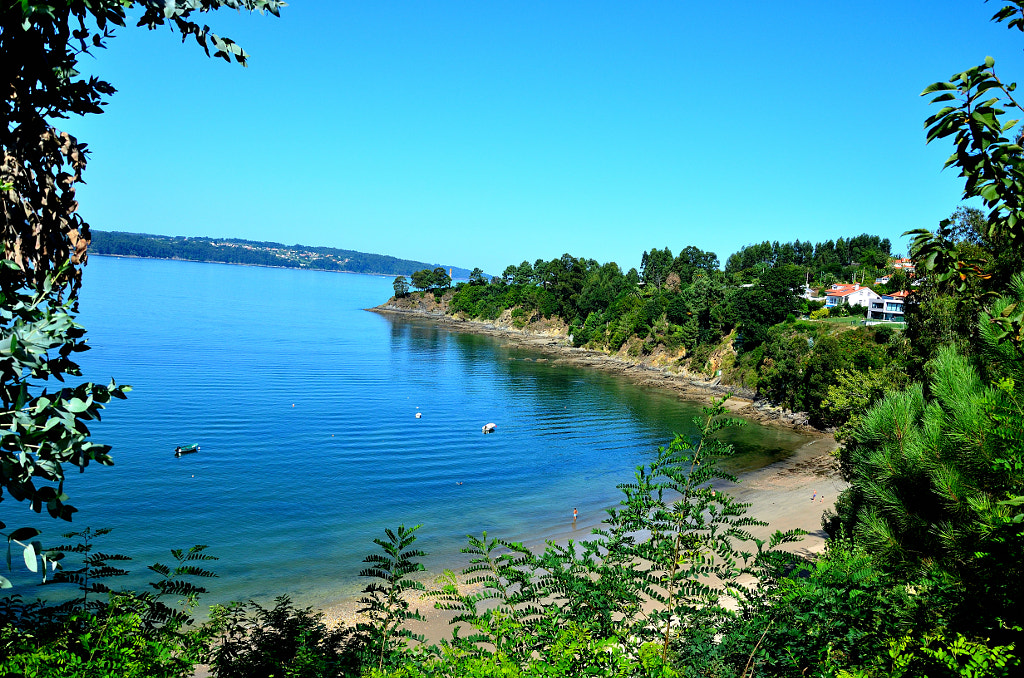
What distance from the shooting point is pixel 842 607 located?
19.7ft

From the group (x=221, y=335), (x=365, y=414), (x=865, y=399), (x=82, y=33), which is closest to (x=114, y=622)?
(x=82, y=33)

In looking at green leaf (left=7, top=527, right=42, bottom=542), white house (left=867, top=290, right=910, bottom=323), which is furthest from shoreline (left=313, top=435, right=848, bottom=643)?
white house (left=867, top=290, right=910, bottom=323)

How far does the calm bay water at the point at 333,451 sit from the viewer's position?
2589 centimetres

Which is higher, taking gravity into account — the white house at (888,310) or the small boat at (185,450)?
the white house at (888,310)

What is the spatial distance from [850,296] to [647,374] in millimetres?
30142

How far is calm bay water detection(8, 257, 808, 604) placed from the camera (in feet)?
84.9

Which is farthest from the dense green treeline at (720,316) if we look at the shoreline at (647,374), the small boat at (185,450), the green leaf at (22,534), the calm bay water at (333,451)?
the small boat at (185,450)

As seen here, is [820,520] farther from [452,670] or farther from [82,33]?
[82,33]

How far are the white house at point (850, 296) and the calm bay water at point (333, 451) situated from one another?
3518 cm

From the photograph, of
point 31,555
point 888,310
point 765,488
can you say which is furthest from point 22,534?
point 888,310

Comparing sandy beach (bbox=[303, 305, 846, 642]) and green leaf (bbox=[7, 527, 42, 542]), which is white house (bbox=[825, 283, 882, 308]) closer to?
sandy beach (bbox=[303, 305, 846, 642])

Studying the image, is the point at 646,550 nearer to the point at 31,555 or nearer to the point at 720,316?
the point at 31,555

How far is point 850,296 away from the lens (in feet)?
269

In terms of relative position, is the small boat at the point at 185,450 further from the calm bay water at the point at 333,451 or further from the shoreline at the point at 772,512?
the shoreline at the point at 772,512
